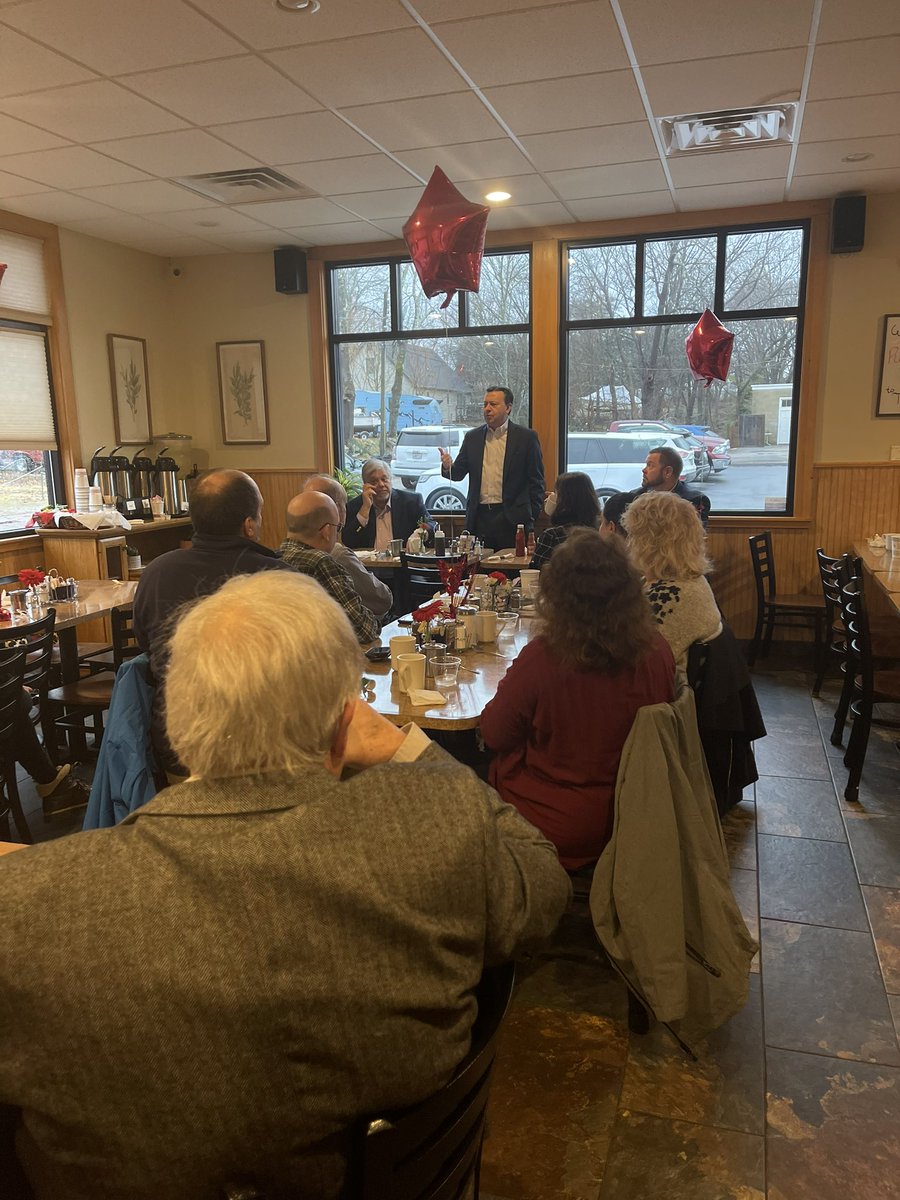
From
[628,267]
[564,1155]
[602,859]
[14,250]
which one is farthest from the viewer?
[628,267]

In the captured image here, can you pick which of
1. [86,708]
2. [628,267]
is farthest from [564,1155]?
[628,267]

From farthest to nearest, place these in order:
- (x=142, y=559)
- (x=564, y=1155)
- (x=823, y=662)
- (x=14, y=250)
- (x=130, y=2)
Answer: (x=142, y=559)
(x=14, y=250)
(x=823, y=662)
(x=130, y=2)
(x=564, y=1155)

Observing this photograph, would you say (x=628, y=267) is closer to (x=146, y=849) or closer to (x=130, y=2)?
(x=130, y=2)

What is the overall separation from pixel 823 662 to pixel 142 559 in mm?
5315

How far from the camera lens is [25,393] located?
5.97 m

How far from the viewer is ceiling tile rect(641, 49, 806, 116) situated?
363 centimetres

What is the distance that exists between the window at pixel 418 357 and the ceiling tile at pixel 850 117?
8.53ft

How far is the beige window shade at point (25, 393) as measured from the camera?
581 centimetres

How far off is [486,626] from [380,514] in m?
3.09

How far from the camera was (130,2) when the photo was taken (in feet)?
10.1

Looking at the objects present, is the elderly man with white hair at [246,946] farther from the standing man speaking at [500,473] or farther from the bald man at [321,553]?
the standing man speaking at [500,473]

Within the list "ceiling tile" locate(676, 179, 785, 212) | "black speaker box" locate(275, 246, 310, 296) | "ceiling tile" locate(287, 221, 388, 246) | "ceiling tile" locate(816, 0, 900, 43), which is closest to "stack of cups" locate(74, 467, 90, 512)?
"black speaker box" locate(275, 246, 310, 296)

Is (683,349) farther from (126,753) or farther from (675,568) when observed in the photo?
(126,753)

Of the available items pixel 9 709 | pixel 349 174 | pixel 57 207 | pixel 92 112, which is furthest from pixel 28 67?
pixel 9 709
